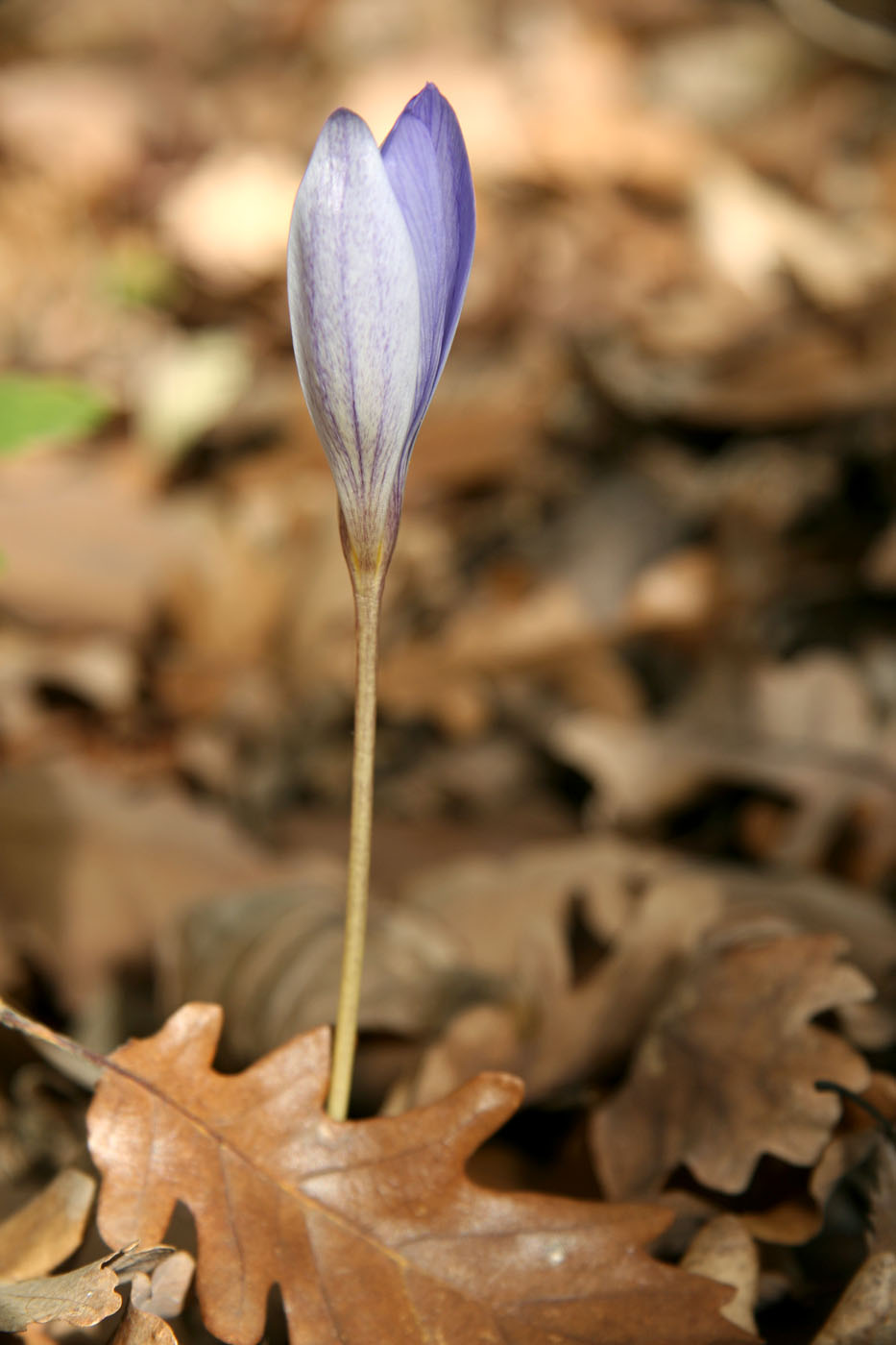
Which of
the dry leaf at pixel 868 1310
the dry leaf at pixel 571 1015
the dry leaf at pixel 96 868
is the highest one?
the dry leaf at pixel 868 1310

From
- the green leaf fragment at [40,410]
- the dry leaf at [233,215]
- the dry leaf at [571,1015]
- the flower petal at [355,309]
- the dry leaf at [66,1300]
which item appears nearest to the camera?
the flower petal at [355,309]

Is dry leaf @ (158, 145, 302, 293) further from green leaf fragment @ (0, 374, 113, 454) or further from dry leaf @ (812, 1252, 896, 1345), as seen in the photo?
dry leaf @ (812, 1252, 896, 1345)

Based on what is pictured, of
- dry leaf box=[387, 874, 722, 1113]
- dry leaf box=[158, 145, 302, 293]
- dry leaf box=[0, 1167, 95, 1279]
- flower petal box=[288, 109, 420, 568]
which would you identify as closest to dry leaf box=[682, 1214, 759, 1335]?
dry leaf box=[387, 874, 722, 1113]

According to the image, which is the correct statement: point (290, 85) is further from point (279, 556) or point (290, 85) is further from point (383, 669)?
point (383, 669)

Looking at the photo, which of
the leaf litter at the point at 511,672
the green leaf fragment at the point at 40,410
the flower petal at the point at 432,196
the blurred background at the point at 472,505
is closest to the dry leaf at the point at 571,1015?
the leaf litter at the point at 511,672

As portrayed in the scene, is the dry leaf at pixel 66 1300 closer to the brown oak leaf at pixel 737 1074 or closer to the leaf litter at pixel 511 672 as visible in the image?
the leaf litter at pixel 511 672

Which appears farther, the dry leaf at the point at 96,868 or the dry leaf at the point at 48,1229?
the dry leaf at the point at 96,868

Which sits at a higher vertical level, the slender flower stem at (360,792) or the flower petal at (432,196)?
the flower petal at (432,196)
